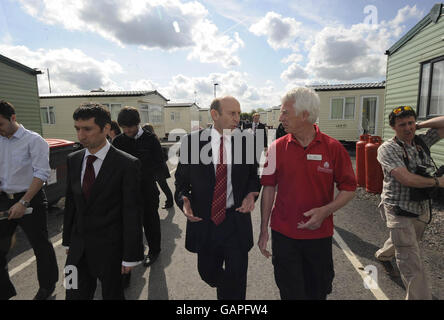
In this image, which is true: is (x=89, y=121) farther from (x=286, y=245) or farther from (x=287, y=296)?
(x=287, y=296)

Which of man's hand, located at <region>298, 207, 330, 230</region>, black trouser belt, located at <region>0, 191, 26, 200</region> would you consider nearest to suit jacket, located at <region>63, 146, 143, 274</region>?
black trouser belt, located at <region>0, 191, 26, 200</region>

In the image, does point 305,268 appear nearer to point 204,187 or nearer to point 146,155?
point 204,187

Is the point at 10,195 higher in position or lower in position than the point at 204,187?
lower

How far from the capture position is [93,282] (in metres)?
2.30

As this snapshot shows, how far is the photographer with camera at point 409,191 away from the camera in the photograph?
2.60 metres

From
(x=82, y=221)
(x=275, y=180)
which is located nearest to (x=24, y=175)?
(x=82, y=221)

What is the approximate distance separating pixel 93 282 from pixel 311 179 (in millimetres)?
2110

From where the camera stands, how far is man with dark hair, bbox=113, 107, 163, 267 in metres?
3.97

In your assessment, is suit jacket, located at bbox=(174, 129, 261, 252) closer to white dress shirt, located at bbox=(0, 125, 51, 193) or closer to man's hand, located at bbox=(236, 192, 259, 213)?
man's hand, located at bbox=(236, 192, 259, 213)

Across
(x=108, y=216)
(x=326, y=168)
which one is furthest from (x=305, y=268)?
(x=108, y=216)

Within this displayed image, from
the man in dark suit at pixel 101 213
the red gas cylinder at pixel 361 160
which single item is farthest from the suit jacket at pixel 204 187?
the red gas cylinder at pixel 361 160

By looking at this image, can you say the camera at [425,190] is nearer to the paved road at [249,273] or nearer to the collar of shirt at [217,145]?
the paved road at [249,273]

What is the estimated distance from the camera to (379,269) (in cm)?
361

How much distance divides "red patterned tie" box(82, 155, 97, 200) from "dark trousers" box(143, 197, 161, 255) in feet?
6.16
